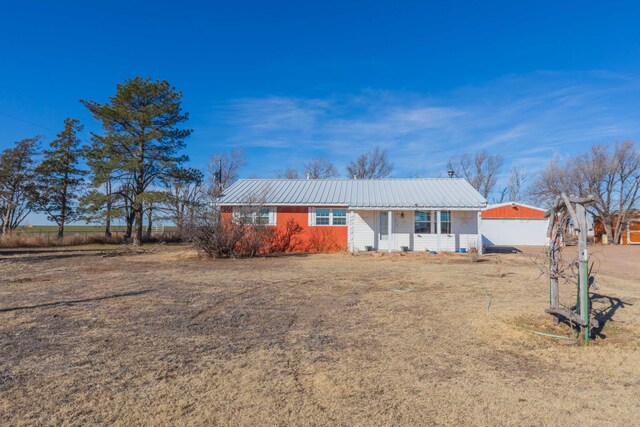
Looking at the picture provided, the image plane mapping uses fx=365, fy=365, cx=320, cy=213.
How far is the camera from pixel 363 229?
19.8 meters

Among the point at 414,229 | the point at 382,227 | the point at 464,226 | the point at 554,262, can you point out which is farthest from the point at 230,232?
the point at 554,262

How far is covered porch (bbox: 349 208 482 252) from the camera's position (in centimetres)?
1928

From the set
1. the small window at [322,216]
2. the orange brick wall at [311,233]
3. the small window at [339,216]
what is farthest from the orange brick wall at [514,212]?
the small window at [322,216]

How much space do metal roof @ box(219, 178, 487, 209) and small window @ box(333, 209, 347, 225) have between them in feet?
1.72

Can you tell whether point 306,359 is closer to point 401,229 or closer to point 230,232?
point 230,232

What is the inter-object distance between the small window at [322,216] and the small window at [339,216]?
0.38 m

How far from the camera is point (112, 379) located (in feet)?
12.3

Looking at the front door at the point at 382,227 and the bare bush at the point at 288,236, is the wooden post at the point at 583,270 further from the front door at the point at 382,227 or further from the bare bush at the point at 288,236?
the bare bush at the point at 288,236

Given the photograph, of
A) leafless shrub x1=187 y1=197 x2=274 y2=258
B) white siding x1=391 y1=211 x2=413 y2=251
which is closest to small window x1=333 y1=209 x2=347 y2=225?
white siding x1=391 y1=211 x2=413 y2=251

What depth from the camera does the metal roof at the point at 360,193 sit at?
62.5ft

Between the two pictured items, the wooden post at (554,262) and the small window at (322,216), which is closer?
the wooden post at (554,262)

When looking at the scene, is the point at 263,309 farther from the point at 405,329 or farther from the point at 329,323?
the point at 405,329

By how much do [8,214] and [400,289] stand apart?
103 ft

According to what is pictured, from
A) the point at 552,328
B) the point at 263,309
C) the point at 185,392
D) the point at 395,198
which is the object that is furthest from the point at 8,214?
the point at 552,328
